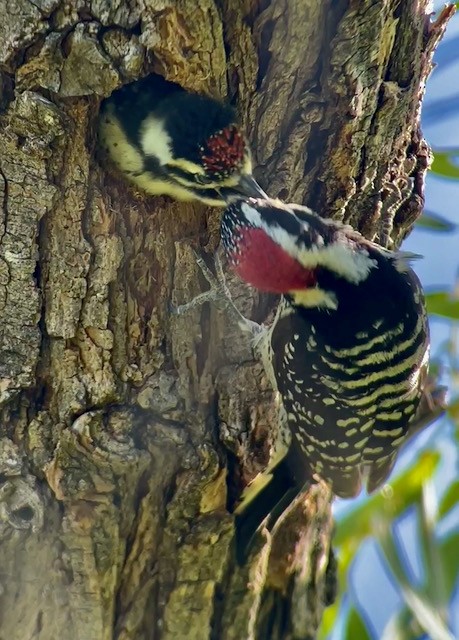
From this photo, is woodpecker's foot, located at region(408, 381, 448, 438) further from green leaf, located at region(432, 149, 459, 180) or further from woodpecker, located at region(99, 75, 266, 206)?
woodpecker, located at region(99, 75, 266, 206)

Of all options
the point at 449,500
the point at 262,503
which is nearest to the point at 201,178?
the point at 262,503

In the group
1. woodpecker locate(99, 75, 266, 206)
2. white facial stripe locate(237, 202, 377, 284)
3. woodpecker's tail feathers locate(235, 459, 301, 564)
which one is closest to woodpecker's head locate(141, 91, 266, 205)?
woodpecker locate(99, 75, 266, 206)

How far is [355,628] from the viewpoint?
2.49 metres

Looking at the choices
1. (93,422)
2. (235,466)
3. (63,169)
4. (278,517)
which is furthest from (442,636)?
(63,169)

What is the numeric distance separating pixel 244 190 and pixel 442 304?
2.61 feet

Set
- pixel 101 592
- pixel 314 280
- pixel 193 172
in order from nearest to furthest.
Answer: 1. pixel 101 592
2. pixel 193 172
3. pixel 314 280

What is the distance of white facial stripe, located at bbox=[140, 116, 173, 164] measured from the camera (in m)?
2.21

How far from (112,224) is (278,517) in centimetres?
82

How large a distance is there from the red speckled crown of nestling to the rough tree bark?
9cm

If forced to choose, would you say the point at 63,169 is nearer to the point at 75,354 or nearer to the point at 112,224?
the point at 112,224

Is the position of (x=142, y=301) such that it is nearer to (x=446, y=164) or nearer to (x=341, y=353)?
(x=341, y=353)

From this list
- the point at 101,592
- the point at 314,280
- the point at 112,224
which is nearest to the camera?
the point at 101,592

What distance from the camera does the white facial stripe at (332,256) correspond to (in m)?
2.13

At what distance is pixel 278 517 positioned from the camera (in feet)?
7.34
